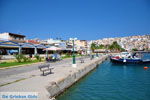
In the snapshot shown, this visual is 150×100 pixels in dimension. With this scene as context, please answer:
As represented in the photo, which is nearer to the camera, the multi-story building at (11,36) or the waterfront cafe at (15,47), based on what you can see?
the waterfront cafe at (15,47)

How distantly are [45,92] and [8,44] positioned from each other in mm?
27210

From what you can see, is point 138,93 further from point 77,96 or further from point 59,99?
point 59,99

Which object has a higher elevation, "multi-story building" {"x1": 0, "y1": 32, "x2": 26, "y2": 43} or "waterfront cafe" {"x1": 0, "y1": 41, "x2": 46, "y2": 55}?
"multi-story building" {"x1": 0, "y1": 32, "x2": 26, "y2": 43}

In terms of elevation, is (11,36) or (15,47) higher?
(11,36)

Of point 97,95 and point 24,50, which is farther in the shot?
point 24,50

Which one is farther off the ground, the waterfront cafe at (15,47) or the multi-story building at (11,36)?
the multi-story building at (11,36)

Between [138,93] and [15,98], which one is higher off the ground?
[15,98]

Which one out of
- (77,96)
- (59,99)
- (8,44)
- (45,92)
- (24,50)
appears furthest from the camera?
(24,50)

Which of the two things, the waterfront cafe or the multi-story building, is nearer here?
the waterfront cafe

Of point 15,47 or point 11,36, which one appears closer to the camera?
point 15,47

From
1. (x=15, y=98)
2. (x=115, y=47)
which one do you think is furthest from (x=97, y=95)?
(x=115, y=47)

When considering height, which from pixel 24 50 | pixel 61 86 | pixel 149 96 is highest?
pixel 24 50

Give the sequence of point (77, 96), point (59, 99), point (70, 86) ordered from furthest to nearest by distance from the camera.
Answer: point (70, 86) < point (77, 96) < point (59, 99)

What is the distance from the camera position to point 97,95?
11.4 metres
